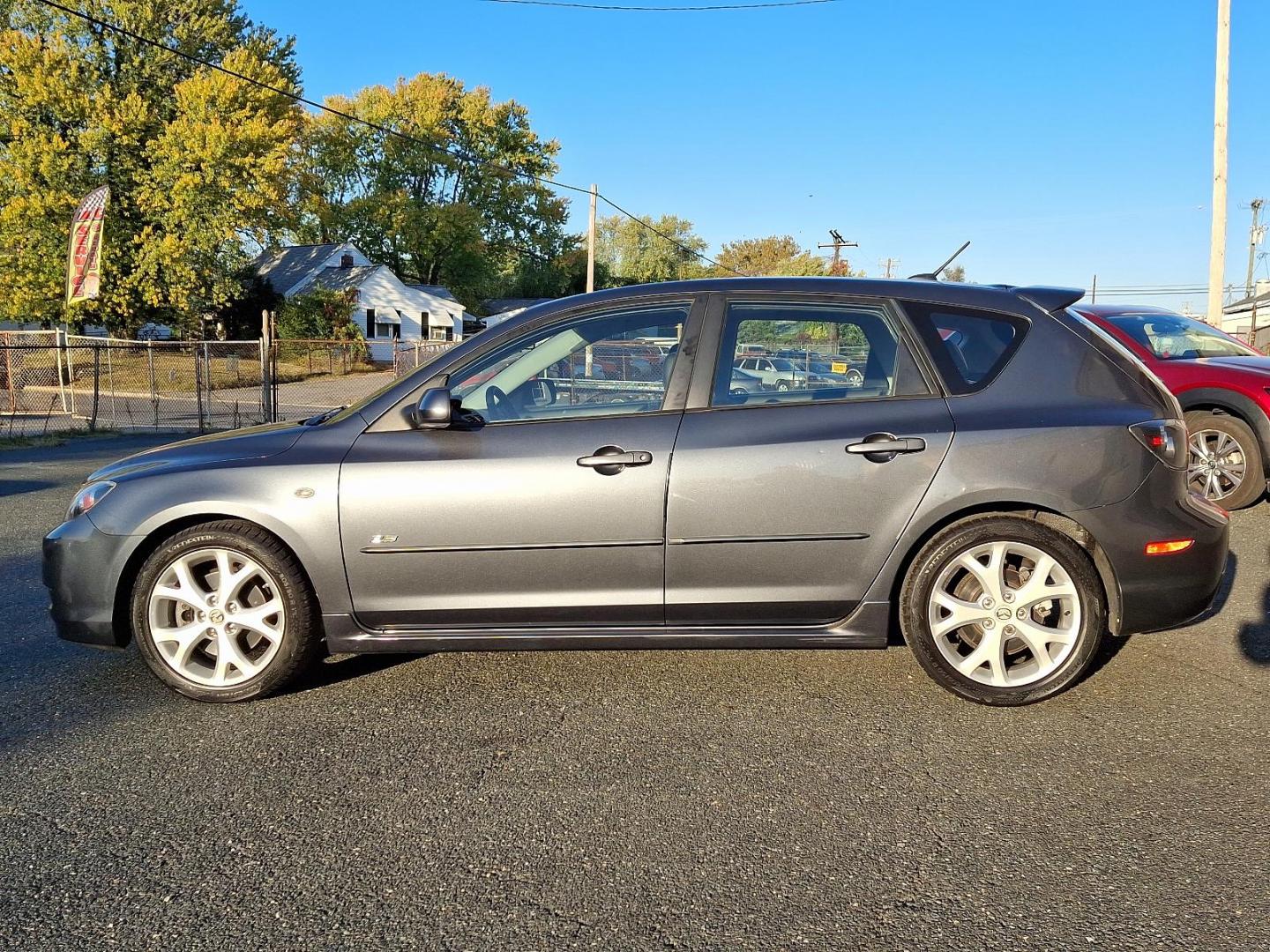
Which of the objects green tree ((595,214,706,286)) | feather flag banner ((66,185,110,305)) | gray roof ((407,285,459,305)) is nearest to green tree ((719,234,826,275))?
green tree ((595,214,706,286))

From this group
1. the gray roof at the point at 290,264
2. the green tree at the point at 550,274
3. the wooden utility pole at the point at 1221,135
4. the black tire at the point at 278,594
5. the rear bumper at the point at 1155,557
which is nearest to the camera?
the rear bumper at the point at 1155,557

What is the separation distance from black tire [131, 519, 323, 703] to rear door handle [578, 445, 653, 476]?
49.2 inches

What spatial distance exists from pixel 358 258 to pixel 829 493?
178 feet

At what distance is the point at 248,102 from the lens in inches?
1415

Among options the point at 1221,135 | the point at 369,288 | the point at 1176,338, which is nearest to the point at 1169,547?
the point at 1176,338

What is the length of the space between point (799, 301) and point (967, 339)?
70 cm

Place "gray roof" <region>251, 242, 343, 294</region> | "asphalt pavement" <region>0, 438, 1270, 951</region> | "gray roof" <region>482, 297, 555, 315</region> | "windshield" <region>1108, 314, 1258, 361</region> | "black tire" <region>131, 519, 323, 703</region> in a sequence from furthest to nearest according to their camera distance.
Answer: "gray roof" <region>482, 297, 555, 315</region>, "gray roof" <region>251, 242, 343, 294</region>, "windshield" <region>1108, 314, 1258, 361</region>, "black tire" <region>131, 519, 323, 703</region>, "asphalt pavement" <region>0, 438, 1270, 951</region>

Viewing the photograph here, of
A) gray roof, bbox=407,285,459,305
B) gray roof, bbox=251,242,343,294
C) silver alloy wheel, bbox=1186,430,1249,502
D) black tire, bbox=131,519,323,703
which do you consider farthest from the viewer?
gray roof, bbox=407,285,459,305

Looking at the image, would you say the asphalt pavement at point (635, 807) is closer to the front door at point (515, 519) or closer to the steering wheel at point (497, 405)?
the front door at point (515, 519)

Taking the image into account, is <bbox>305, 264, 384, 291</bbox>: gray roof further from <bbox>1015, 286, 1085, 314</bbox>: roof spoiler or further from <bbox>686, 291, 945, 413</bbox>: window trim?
<bbox>1015, 286, 1085, 314</bbox>: roof spoiler

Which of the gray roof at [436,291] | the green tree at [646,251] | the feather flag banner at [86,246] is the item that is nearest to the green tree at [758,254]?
the green tree at [646,251]

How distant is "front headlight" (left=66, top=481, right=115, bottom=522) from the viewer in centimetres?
382

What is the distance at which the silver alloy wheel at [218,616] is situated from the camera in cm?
370

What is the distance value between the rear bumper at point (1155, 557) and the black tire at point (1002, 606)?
0.33ft
